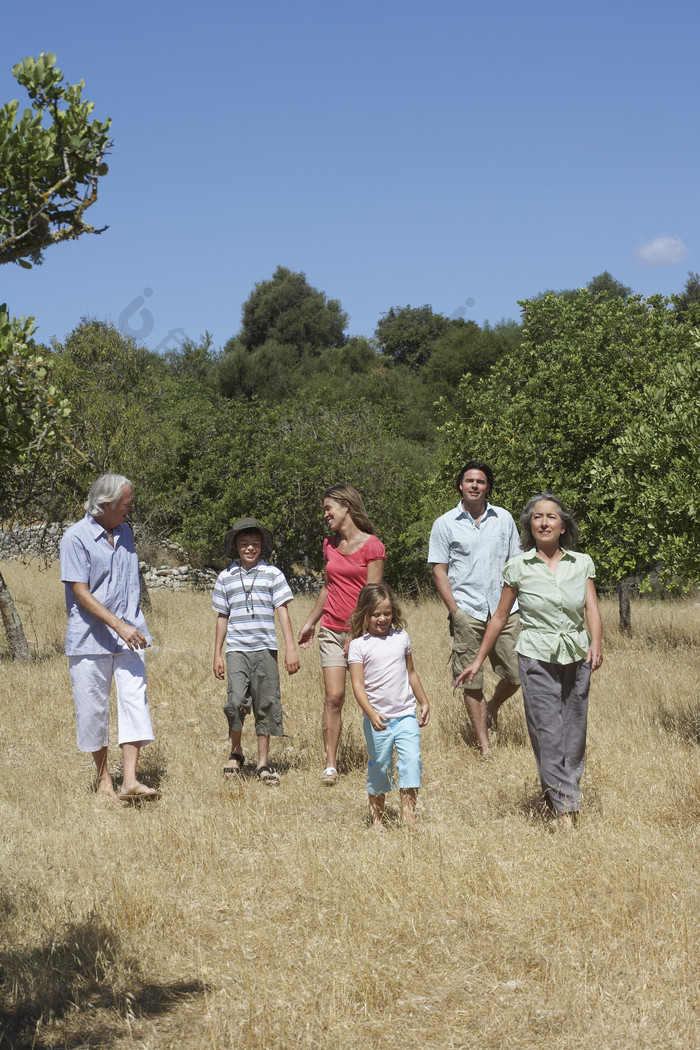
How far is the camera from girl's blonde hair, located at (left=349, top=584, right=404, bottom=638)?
6.03 meters

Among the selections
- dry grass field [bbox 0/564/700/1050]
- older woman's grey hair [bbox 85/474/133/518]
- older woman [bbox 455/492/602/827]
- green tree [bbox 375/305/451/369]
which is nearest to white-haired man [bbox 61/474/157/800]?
older woman's grey hair [bbox 85/474/133/518]

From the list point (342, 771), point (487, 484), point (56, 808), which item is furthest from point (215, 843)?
point (487, 484)

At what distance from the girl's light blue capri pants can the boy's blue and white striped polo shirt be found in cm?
160

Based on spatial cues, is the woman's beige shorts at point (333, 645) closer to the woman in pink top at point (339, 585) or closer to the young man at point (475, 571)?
the woman in pink top at point (339, 585)

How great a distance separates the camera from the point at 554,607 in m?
5.81

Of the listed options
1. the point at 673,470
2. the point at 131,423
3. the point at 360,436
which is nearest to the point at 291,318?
the point at 360,436

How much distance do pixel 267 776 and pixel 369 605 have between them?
1824mm

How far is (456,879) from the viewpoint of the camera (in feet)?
16.3

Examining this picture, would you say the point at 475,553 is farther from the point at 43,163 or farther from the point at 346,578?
the point at 43,163

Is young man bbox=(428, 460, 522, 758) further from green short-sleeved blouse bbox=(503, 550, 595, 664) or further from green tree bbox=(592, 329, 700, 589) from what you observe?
green short-sleeved blouse bbox=(503, 550, 595, 664)

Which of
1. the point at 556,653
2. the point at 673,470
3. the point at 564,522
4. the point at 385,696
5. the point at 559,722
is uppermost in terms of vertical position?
the point at 673,470

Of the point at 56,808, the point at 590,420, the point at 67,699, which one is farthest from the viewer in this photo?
the point at 590,420

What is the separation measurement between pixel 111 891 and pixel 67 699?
194 inches

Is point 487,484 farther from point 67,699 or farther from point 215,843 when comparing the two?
point 67,699
